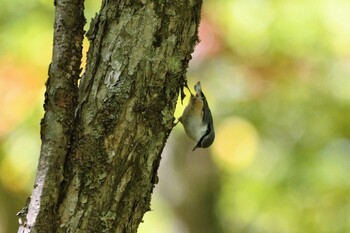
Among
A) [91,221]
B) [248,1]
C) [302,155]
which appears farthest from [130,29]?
[302,155]

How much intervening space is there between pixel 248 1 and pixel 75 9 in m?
3.38

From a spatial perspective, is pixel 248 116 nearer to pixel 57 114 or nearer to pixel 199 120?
Answer: pixel 199 120

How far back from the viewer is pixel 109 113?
166cm

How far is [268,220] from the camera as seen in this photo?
283 inches

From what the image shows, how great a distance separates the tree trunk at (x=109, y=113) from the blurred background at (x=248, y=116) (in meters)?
2.96

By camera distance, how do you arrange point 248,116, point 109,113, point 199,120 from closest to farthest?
point 109,113, point 199,120, point 248,116

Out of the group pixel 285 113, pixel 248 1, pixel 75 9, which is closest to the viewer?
pixel 75 9

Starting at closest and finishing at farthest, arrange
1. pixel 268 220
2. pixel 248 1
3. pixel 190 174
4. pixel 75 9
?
pixel 75 9, pixel 248 1, pixel 190 174, pixel 268 220

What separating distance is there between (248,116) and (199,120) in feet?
11.8

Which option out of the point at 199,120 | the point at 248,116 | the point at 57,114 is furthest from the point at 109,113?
the point at 248,116

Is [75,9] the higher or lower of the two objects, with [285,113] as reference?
lower

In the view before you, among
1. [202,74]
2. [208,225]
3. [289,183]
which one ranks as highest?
[202,74]

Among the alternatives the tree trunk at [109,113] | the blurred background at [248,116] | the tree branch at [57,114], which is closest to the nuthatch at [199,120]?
the tree trunk at [109,113]

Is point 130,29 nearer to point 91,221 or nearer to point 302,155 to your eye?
point 91,221
